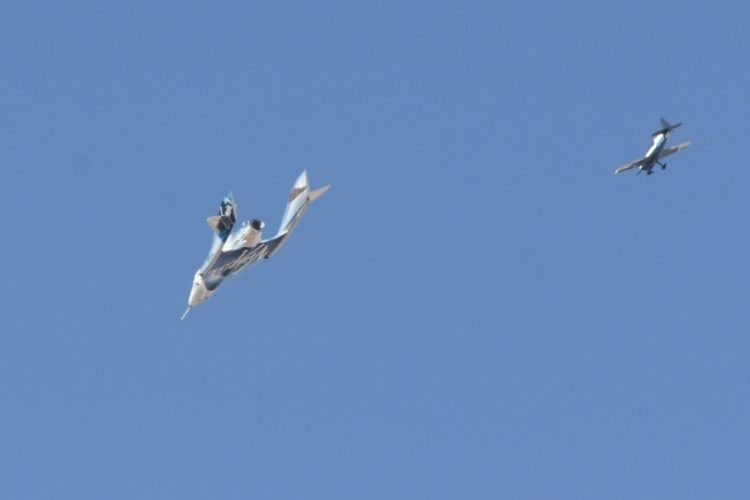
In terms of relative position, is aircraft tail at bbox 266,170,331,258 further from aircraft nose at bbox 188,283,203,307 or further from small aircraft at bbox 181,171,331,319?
aircraft nose at bbox 188,283,203,307

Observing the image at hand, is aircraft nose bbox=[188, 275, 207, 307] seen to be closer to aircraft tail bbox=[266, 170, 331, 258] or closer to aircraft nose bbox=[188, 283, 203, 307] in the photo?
aircraft nose bbox=[188, 283, 203, 307]

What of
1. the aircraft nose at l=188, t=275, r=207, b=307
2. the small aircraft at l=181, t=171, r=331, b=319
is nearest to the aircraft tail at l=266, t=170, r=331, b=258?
the small aircraft at l=181, t=171, r=331, b=319

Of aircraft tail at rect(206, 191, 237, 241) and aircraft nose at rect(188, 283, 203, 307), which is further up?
aircraft tail at rect(206, 191, 237, 241)

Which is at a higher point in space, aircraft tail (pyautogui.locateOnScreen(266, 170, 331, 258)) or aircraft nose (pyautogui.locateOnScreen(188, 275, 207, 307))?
aircraft tail (pyautogui.locateOnScreen(266, 170, 331, 258))

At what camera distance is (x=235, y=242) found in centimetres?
15100

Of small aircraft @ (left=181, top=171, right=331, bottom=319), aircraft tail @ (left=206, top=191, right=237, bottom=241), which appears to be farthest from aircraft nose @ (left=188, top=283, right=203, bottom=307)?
aircraft tail @ (left=206, top=191, right=237, bottom=241)

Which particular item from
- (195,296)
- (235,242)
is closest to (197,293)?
(195,296)

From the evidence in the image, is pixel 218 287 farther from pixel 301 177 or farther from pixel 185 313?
pixel 301 177

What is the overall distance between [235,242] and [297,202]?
11.4m

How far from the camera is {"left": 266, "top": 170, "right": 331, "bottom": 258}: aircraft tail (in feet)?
519

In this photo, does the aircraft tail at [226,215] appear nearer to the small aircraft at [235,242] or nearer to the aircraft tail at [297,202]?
the small aircraft at [235,242]

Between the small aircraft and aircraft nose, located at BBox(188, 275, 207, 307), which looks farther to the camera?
aircraft nose, located at BBox(188, 275, 207, 307)

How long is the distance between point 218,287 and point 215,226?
8664 millimetres

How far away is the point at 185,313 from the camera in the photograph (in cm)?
15175
